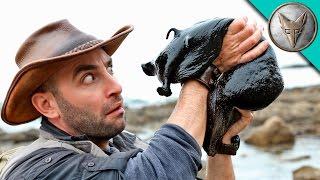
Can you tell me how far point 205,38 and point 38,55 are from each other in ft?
2.69

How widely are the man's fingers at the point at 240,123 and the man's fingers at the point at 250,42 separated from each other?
38cm

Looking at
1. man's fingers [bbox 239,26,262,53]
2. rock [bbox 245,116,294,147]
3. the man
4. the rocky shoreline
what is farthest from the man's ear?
rock [bbox 245,116,294,147]

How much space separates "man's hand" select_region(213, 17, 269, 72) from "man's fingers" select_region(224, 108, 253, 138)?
0.34 meters

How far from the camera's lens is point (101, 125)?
3.15m

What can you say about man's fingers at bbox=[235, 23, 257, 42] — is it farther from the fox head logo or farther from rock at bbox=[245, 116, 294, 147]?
rock at bbox=[245, 116, 294, 147]

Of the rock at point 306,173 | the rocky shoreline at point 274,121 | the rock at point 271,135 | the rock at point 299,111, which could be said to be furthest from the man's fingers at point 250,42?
the rock at point 299,111

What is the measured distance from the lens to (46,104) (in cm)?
333

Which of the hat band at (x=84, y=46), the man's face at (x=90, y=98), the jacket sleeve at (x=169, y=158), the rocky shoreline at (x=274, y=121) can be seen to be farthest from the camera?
the rocky shoreline at (x=274, y=121)

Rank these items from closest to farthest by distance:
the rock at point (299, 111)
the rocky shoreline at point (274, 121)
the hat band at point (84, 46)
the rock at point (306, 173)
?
the hat band at point (84, 46), the rock at point (306, 173), the rocky shoreline at point (274, 121), the rock at point (299, 111)

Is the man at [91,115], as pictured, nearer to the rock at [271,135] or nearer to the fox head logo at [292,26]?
the fox head logo at [292,26]

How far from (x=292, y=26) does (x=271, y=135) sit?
27.1 feet

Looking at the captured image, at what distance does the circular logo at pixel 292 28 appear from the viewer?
4.20 m

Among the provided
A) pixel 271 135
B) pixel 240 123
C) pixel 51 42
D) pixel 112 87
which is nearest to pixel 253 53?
pixel 240 123

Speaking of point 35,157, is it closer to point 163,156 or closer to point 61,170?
point 61,170
